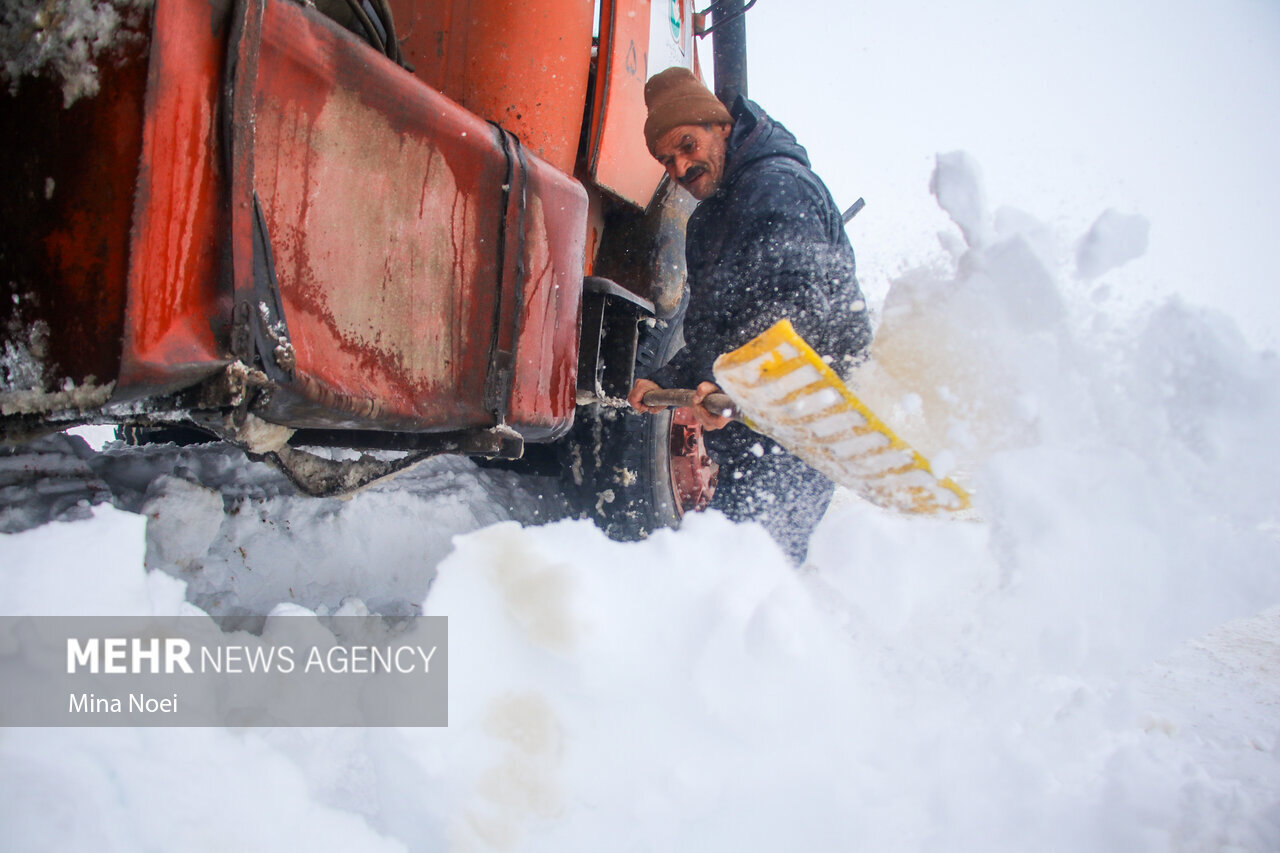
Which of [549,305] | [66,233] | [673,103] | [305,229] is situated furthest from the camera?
[673,103]

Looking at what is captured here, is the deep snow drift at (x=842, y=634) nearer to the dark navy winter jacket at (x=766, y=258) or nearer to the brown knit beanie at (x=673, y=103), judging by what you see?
the dark navy winter jacket at (x=766, y=258)

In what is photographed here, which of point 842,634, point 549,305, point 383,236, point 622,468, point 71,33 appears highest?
point 71,33

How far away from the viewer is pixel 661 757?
43.8 inches

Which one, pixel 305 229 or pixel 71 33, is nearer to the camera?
pixel 71 33

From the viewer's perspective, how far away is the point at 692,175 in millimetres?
2070

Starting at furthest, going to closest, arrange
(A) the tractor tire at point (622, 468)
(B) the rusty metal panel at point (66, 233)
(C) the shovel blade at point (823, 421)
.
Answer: (A) the tractor tire at point (622, 468), (C) the shovel blade at point (823, 421), (B) the rusty metal panel at point (66, 233)

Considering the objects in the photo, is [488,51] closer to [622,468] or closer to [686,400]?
[686,400]

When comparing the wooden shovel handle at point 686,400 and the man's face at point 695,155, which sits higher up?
the man's face at point 695,155

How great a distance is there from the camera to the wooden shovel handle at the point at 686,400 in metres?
1.75

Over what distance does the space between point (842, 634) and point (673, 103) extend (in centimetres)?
160

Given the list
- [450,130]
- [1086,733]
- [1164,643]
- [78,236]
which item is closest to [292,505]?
[78,236]

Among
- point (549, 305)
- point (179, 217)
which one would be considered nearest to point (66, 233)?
point (179, 217)

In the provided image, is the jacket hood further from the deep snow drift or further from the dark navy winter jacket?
the deep snow drift

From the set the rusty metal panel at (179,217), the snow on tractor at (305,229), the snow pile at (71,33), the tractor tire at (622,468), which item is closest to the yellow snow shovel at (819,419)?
the tractor tire at (622,468)
